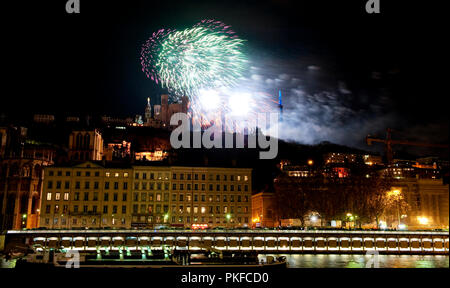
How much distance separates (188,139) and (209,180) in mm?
39805

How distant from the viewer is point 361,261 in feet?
213

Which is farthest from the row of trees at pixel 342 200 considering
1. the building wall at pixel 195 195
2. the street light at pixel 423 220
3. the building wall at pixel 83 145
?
the building wall at pixel 83 145

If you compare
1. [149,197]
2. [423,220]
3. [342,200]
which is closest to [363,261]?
[342,200]

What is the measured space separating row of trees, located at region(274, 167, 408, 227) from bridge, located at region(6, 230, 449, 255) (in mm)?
10205

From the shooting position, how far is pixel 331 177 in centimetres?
10044

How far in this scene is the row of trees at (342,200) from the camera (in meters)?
89.9

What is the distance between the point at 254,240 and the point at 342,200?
25624mm

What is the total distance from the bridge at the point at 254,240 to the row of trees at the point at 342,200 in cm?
1020

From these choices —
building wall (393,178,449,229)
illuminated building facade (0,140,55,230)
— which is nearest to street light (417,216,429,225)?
building wall (393,178,449,229)

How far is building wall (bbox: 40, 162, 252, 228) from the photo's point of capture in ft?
268

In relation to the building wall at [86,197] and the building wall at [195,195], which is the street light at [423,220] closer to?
the building wall at [195,195]

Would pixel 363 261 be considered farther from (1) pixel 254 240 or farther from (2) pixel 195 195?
(2) pixel 195 195

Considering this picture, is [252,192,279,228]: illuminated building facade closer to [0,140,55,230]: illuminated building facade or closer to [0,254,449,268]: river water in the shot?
[0,254,449,268]: river water
